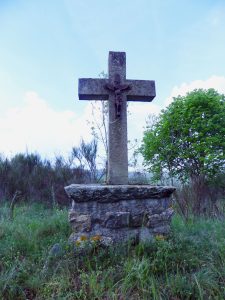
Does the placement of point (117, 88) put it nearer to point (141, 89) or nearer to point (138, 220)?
point (141, 89)

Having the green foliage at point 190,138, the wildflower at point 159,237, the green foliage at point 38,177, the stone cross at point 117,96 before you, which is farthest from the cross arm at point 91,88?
the green foliage at point 190,138

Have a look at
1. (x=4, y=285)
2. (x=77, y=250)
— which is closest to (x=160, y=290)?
(x=77, y=250)

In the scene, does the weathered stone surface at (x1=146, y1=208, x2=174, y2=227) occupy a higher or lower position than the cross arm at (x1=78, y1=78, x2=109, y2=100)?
lower

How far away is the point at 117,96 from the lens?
12.7ft

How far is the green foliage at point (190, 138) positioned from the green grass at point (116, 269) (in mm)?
4099

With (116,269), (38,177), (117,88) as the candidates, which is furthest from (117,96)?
(38,177)

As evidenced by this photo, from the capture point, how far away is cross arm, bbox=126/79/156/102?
4035 millimetres

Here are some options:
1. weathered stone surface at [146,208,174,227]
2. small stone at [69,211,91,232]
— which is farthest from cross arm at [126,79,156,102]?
small stone at [69,211,91,232]

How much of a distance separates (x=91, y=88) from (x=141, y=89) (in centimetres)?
73

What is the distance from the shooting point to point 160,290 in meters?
2.27

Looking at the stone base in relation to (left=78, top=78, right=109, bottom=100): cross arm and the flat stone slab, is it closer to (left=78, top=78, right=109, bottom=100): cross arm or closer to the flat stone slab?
the flat stone slab

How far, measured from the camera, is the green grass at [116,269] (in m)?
2.24

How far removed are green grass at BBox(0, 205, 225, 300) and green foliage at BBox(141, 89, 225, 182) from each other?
410cm

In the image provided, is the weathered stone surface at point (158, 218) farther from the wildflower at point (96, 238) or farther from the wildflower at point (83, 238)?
the wildflower at point (83, 238)
